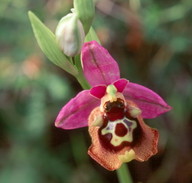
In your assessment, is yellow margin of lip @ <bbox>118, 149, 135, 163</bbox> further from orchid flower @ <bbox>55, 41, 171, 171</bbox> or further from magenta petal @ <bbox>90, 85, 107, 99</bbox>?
magenta petal @ <bbox>90, 85, 107, 99</bbox>

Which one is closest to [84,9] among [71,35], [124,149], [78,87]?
[71,35]

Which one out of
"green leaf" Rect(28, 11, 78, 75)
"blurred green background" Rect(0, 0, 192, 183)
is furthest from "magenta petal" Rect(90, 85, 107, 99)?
"blurred green background" Rect(0, 0, 192, 183)

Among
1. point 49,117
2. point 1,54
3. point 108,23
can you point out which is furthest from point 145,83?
point 1,54

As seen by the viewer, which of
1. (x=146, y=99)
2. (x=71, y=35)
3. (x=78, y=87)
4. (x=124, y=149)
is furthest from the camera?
(x=78, y=87)

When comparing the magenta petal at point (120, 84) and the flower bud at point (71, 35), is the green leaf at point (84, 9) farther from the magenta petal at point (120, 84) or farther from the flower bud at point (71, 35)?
the magenta petal at point (120, 84)

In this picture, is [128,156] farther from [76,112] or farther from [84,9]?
[84,9]

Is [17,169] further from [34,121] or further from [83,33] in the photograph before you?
[83,33]

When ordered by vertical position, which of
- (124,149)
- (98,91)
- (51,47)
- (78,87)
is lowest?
(78,87)
